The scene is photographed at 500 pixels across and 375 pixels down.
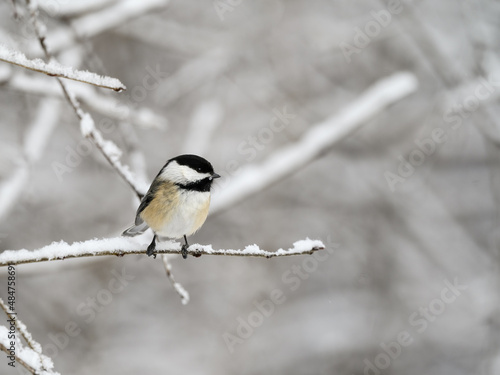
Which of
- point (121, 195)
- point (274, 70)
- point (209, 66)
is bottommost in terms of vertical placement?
point (121, 195)

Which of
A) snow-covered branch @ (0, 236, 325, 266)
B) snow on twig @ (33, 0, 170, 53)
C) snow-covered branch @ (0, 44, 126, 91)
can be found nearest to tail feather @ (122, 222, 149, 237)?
snow-covered branch @ (0, 236, 325, 266)

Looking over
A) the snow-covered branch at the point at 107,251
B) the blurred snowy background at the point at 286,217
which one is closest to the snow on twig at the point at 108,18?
the snow-covered branch at the point at 107,251

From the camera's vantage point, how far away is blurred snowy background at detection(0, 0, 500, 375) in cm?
471

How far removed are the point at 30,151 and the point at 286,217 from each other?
413 cm

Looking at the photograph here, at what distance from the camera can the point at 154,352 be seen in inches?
223

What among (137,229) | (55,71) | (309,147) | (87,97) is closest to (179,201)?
(137,229)

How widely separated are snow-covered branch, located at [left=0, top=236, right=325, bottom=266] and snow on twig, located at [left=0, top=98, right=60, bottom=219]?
74 cm

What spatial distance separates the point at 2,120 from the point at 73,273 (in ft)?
6.16

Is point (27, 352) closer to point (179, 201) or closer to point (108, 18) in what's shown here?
point (179, 201)

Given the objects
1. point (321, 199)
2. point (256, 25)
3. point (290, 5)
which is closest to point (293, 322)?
point (321, 199)

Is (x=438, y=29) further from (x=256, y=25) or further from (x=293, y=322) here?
(x=293, y=322)

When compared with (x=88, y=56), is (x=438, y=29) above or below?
above

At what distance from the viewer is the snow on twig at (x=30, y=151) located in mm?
1880

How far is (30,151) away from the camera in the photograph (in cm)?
209
